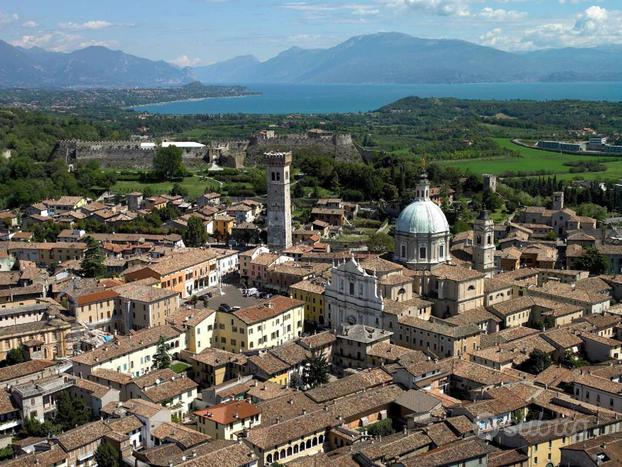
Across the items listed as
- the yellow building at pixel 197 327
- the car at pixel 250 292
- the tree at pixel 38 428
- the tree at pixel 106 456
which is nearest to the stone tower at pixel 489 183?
the car at pixel 250 292

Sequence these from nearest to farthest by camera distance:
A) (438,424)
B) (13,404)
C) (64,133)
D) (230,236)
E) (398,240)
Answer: (438,424) → (13,404) → (398,240) → (230,236) → (64,133)

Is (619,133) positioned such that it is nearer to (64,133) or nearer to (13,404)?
(64,133)

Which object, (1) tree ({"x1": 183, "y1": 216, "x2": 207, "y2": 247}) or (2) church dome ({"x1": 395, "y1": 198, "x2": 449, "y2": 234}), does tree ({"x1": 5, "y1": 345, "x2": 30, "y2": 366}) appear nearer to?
(2) church dome ({"x1": 395, "y1": 198, "x2": 449, "y2": 234})

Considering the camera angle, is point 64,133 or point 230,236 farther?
point 64,133

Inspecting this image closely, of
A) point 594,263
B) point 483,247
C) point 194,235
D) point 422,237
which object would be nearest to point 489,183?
point 594,263

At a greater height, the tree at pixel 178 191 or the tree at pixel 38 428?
the tree at pixel 178 191

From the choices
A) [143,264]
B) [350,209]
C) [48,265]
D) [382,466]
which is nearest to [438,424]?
[382,466]

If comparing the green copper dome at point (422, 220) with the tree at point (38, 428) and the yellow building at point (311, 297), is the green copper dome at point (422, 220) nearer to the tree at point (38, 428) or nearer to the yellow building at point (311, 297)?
the yellow building at point (311, 297)
